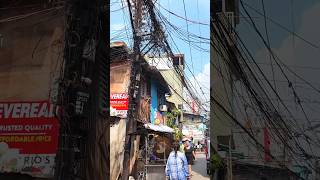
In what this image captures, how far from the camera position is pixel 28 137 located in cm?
733

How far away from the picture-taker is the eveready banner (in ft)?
23.6

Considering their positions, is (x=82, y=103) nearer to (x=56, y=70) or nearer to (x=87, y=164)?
(x=56, y=70)

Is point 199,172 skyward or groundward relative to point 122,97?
groundward

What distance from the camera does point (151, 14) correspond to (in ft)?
28.1

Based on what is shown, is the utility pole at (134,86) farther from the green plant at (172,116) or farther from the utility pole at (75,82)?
the green plant at (172,116)

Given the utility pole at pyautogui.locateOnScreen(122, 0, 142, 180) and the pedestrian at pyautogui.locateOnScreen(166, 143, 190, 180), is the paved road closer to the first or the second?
the pedestrian at pyautogui.locateOnScreen(166, 143, 190, 180)

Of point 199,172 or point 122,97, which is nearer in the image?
point 122,97

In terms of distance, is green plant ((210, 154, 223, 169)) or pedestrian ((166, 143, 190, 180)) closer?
green plant ((210, 154, 223, 169))

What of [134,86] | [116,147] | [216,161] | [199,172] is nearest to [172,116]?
[199,172]

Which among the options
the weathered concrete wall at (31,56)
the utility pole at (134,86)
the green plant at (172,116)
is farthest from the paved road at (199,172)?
the weathered concrete wall at (31,56)

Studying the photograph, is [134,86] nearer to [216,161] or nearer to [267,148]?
[216,161]

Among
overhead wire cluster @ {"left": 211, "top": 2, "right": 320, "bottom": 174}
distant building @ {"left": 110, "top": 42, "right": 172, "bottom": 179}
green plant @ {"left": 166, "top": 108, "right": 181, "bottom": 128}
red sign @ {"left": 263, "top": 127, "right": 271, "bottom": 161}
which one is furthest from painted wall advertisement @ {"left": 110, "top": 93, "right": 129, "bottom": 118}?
green plant @ {"left": 166, "top": 108, "right": 181, "bottom": 128}

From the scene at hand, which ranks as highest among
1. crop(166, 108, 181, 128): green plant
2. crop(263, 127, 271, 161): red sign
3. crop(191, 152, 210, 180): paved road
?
crop(166, 108, 181, 128): green plant

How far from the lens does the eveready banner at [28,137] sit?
7.20m
